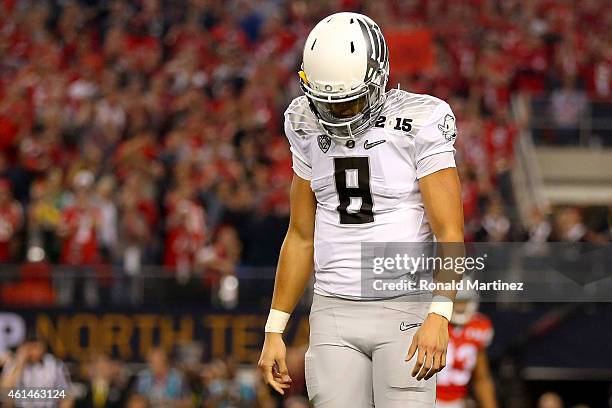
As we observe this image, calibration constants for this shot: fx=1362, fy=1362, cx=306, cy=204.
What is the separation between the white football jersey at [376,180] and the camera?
4.48 m

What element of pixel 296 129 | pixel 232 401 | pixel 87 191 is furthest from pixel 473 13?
pixel 296 129

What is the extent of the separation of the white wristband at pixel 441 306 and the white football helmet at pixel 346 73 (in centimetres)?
62

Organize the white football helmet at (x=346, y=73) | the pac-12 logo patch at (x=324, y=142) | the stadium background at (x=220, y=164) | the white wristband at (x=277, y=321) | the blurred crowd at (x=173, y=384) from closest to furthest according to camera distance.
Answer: the white football helmet at (x=346, y=73)
the pac-12 logo patch at (x=324, y=142)
the white wristband at (x=277, y=321)
the blurred crowd at (x=173, y=384)
the stadium background at (x=220, y=164)

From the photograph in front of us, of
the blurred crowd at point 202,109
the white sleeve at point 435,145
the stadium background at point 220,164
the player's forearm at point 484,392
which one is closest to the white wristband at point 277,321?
the white sleeve at point 435,145

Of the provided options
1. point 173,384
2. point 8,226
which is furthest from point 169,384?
point 8,226

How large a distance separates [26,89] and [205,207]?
302 cm

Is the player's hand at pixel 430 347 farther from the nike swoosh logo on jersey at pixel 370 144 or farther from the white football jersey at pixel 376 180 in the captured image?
the nike swoosh logo on jersey at pixel 370 144

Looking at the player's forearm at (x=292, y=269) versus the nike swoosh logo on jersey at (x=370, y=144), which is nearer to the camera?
the nike swoosh logo on jersey at (x=370, y=144)

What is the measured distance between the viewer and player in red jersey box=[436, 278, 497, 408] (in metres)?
8.77

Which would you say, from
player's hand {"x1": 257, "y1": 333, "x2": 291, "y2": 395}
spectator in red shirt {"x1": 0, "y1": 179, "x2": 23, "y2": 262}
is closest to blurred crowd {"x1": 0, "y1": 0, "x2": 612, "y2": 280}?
spectator in red shirt {"x1": 0, "y1": 179, "x2": 23, "y2": 262}

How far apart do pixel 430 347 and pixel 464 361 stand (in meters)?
4.72

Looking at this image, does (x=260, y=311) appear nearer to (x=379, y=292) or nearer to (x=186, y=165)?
(x=186, y=165)

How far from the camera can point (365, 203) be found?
15.0 ft

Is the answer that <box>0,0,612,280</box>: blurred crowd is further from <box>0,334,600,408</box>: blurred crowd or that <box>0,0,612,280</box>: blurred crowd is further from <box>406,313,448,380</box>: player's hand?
<box>406,313,448,380</box>: player's hand
